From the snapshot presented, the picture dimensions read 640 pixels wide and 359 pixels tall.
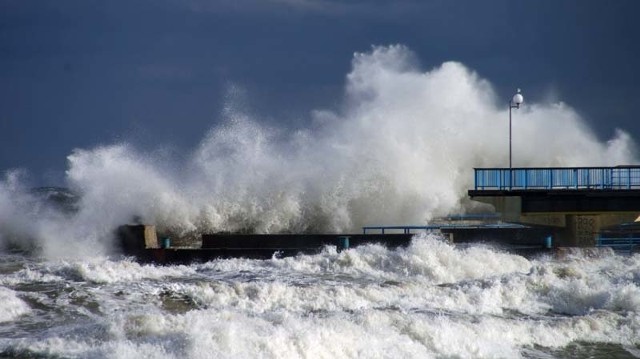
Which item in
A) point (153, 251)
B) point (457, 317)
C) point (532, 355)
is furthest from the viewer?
point (153, 251)

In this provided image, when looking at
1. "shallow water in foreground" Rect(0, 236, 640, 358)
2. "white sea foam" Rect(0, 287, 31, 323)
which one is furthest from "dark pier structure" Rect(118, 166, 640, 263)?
"white sea foam" Rect(0, 287, 31, 323)

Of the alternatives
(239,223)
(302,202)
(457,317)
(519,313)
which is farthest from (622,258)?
(239,223)

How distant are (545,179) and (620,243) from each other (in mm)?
2890

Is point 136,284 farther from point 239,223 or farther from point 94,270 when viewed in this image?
point 239,223

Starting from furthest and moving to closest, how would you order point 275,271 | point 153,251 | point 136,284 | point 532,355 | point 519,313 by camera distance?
point 153,251, point 275,271, point 136,284, point 519,313, point 532,355

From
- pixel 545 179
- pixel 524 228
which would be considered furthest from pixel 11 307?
pixel 545 179

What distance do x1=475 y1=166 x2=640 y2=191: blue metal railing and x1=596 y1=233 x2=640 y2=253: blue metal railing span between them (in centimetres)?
142

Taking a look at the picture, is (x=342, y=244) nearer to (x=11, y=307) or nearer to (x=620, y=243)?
(x=620, y=243)

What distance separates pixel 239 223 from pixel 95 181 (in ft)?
16.4

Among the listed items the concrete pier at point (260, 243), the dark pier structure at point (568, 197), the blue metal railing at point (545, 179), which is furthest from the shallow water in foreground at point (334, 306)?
the blue metal railing at point (545, 179)

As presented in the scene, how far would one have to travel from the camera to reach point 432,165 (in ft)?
88.0

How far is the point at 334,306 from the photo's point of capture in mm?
13141

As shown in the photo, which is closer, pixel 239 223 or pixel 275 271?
pixel 275 271

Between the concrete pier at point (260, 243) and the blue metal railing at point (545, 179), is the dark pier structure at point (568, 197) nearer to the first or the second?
the blue metal railing at point (545, 179)
